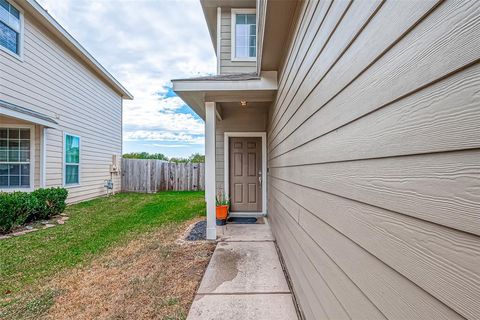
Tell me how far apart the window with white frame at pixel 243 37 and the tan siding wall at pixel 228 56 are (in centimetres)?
11

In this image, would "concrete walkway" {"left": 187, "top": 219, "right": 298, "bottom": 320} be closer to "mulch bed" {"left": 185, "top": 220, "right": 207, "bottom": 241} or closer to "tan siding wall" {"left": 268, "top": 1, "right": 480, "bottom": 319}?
"mulch bed" {"left": 185, "top": 220, "right": 207, "bottom": 241}

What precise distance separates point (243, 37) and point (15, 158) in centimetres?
628

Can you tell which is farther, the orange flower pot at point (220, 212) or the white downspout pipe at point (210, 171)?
the orange flower pot at point (220, 212)

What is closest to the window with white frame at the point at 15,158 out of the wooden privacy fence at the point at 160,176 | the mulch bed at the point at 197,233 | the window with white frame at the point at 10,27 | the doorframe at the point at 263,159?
the window with white frame at the point at 10,27

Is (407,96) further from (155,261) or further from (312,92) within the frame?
(155,261)

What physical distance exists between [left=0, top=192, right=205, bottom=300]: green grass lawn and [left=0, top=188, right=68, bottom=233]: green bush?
0.47 metres

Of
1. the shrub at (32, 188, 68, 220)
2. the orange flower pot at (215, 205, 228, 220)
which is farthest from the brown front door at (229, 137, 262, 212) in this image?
the shrub at (32, 188, 68, 220)

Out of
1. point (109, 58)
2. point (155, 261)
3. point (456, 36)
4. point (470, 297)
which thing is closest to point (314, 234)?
point (470, 297)

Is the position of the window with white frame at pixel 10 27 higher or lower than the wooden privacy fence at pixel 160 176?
higher

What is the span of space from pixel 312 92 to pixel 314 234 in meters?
0.99

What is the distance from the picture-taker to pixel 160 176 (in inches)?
492

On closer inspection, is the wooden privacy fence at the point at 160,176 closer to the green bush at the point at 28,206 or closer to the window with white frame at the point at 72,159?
the window with white frame at the point at 72,159

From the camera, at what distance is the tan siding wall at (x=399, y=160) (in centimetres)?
55

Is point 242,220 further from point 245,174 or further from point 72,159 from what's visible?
point 72,159
